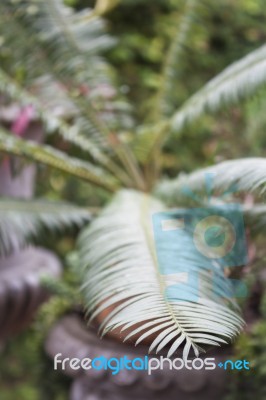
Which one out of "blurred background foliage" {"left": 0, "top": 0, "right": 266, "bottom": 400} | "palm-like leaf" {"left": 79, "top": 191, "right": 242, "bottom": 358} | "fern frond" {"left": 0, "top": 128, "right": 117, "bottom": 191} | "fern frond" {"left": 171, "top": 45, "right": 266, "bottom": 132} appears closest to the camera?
"palm-like leaf" {"left": 79, "top": 191, "right": 242, "bottom": 358}

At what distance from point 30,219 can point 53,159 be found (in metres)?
0.17

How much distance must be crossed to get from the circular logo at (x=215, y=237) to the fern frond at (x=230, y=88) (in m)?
0.51

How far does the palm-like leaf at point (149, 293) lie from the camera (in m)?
0.61

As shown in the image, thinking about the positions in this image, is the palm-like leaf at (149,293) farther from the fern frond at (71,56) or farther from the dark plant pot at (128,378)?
the fern frond at (71,56)

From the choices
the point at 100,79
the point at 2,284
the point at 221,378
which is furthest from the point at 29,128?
the point at 221,378

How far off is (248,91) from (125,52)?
1.66 metres

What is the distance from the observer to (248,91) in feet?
4.37

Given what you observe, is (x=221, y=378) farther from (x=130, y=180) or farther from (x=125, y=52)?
(x=125, y=52)

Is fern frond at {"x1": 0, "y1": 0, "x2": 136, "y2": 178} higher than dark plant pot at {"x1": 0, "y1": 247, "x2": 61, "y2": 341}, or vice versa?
fern frond at {"x1": 0, "y1": 0, "x2": 136, "y2": 178}

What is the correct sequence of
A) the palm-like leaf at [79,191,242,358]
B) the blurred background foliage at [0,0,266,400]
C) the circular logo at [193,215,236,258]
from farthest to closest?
the blurred background foliage at [0,0,266,400] < the circular logo at [193,215,236,258] < the palm-like leaf at [79,191,242,358]

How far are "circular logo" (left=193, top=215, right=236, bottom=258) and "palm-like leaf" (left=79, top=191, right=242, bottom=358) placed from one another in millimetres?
16

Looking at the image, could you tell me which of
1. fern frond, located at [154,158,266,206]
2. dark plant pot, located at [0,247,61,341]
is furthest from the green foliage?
dark plant pot, located at [0,247,61,341]

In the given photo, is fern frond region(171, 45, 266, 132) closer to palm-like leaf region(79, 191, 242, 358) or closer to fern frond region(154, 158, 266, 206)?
fern frond region(154, 158, 266, 206)

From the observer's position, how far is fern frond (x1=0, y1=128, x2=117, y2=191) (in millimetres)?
1435
